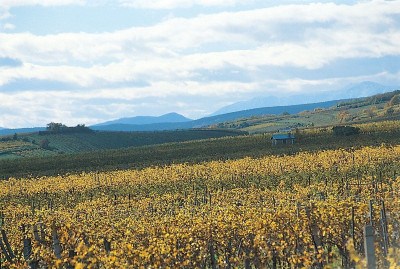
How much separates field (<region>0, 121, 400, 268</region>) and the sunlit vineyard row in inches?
2.4

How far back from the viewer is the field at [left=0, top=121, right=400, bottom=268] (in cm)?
1536

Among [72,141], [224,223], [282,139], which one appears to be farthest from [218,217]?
[72,141]

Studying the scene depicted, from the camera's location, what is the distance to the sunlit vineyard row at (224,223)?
50.0ft

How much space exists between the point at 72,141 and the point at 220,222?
15665 cm

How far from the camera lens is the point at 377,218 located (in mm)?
19078

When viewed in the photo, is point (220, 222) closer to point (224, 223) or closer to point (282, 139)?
point (224, 223)

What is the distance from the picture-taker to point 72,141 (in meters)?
167

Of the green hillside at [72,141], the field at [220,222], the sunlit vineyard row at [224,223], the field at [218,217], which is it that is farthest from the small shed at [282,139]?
the green hillside at [72,141]

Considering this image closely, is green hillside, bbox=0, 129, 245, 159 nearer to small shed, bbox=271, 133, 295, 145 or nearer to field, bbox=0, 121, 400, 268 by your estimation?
small shed, bbox=271, 133, 295, 145

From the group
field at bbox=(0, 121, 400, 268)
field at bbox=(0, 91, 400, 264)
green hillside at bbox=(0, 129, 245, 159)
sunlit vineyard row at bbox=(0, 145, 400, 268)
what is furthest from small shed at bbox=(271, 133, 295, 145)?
green hillside at bbox=(0, 129, 245, 159)

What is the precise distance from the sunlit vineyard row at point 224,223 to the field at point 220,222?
2.4 inches

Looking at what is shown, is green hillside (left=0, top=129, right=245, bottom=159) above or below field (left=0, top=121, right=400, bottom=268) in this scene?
above

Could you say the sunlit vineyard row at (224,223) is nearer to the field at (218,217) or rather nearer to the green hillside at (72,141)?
the field at (218,217)

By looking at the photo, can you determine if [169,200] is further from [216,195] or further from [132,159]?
[132,159]
